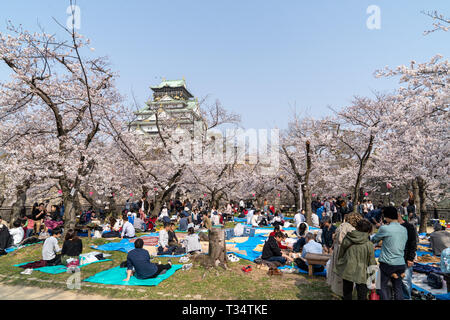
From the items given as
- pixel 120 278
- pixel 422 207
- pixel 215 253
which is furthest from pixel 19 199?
pixel 422 207

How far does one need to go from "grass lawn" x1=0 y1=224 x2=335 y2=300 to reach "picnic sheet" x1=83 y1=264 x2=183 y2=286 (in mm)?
151

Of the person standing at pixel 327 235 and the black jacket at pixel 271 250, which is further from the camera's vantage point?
the person standing at pixel 327 235

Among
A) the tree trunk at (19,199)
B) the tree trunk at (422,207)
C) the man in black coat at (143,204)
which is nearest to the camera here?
the tree trunk at (422,207)

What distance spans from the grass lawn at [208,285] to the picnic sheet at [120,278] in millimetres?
151

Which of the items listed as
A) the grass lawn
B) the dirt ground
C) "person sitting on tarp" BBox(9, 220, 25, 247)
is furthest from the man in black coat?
the dirt ground

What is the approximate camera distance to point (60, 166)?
11266 millimetres

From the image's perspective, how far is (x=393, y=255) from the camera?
4414mm

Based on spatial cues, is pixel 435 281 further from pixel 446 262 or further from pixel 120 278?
pixel 120 278

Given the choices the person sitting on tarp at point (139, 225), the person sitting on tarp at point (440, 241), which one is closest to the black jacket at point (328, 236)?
the person sitting on tarp at point (440, 241)

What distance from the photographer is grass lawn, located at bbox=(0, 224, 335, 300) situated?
A: 5.82 metres

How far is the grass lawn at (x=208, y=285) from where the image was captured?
5.82m

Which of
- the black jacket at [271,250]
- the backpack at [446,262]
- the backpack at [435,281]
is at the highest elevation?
the backpack at [446,262]

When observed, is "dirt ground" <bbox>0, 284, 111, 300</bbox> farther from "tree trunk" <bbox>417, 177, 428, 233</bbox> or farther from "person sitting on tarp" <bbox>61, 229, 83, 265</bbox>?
"tree trunk" <bbox>417, 177, 428, 233</bbox>

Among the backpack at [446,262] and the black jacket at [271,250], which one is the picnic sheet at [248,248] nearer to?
the black jacket at [271,250]
